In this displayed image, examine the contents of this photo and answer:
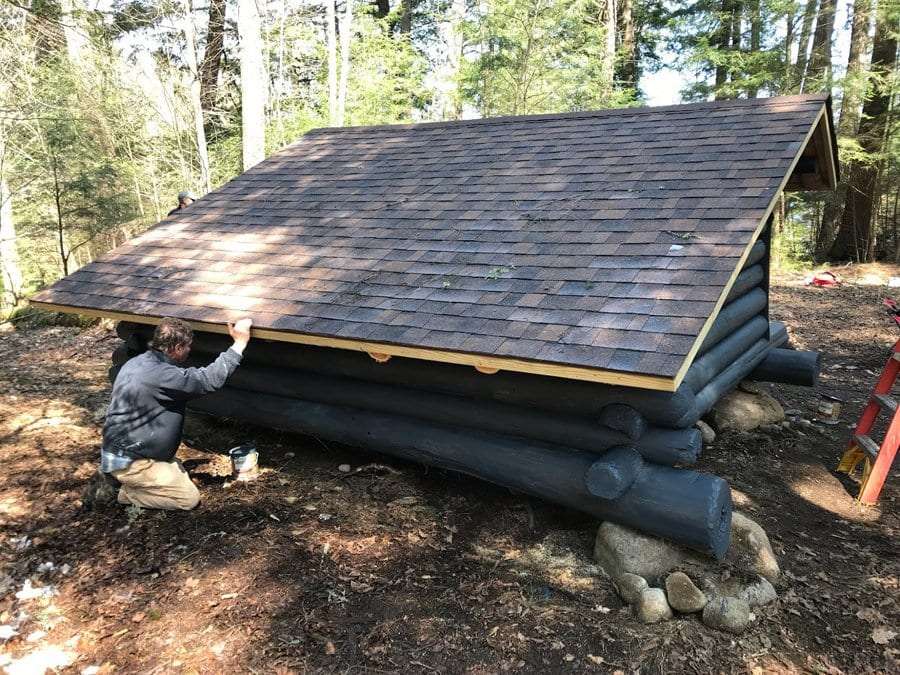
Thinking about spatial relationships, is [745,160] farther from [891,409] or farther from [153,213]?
[153,213]

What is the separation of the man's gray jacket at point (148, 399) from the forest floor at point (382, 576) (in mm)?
631

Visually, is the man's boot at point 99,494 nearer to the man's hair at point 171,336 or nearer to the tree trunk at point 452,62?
the man's hair at point 171,336

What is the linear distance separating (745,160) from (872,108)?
12453 millimetres

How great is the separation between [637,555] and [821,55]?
16039 mm

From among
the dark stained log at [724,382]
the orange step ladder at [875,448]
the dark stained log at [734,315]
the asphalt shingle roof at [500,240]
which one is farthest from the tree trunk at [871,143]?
the orange step ladder at [875,448]

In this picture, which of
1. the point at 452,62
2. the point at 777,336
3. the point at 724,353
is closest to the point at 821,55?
the point at 452,62

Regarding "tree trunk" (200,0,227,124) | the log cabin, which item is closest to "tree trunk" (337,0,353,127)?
"tree trunk" (200,0,227,124)

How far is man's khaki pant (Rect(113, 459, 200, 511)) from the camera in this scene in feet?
15.2

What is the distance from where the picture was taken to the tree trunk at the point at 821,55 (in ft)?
46.0

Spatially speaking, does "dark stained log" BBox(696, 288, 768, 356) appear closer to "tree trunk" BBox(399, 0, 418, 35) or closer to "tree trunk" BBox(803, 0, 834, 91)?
"tree trunk" BBox(803, 0, 834, 91)

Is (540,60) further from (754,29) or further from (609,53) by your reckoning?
(754,29)

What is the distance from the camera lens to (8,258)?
1311 centimetres

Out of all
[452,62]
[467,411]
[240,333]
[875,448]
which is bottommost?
[875,448]

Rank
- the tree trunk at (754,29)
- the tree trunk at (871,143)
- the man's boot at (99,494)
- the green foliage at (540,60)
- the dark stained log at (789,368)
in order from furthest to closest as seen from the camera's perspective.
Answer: the tree trunk at (754,29) < the green foliage at (540,60) < the tree trunk at (871,143) < the dark stained log at (789,368) < the man's boot at (99,494)
